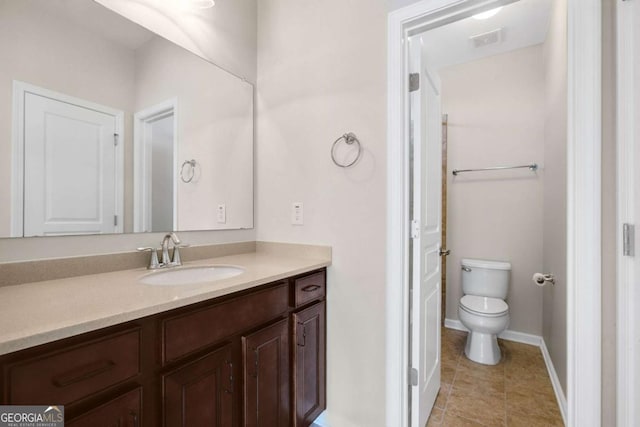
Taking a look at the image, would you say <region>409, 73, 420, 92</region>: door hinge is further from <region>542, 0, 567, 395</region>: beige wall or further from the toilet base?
the toilet base

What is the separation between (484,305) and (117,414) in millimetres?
2386

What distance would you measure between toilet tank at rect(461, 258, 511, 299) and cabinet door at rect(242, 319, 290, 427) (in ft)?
6.59

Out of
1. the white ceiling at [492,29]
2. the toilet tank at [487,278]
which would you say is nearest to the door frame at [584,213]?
the white ceiling at [492,29]

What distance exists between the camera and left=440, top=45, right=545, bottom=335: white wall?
2.47 metres

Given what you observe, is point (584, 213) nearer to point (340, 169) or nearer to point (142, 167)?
point (340, 169)

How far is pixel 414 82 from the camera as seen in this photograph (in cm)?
137

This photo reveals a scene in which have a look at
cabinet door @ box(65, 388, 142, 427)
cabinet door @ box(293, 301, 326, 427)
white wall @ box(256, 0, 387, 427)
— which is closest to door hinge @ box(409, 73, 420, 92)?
white wall @ box(256, 0, 387, 427)

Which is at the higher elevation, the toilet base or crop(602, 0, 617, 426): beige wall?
crop(602, 0, 617, 426): beige wall

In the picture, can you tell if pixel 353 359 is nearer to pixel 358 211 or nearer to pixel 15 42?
pixel 358 211

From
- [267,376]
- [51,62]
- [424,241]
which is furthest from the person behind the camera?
[424,241]

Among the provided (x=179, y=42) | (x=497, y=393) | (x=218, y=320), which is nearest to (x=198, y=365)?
(x=218, y=320)

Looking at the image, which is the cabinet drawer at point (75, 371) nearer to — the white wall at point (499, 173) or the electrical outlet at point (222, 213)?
the electrical outlet at point (222, 213)

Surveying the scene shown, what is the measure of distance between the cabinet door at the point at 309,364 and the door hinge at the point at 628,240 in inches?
47.5

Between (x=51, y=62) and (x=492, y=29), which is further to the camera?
(x=492, y=29)
